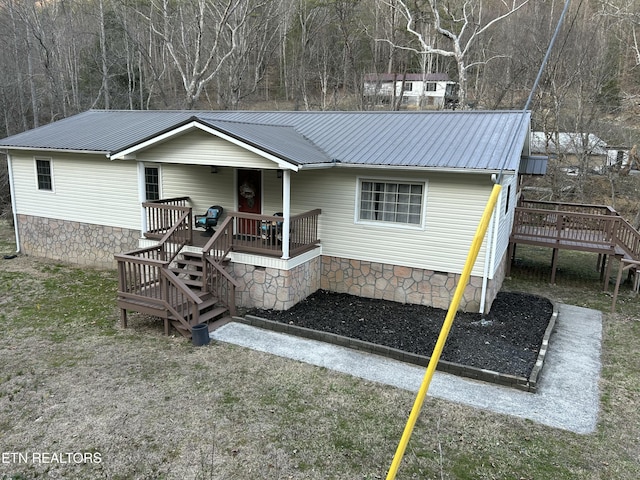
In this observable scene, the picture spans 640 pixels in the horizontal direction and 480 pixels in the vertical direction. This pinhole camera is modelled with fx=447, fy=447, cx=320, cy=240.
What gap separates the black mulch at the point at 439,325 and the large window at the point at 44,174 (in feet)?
27.1

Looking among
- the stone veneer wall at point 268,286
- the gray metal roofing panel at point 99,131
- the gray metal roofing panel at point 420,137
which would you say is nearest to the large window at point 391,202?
the gray metal roofing panel at point 420,137

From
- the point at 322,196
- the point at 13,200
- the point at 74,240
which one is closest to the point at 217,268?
the point at 322,196

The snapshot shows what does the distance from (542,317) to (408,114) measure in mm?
5896

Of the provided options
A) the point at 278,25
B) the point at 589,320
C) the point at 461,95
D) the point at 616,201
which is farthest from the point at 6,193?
the point at 616,201

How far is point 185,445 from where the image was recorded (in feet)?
16.5

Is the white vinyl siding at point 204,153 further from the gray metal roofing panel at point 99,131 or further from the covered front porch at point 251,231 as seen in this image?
the gray metal roofing panel at point 99,131

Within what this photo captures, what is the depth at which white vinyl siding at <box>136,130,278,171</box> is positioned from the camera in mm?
8602

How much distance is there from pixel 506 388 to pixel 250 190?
6983 mm

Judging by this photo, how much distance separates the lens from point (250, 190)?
10766 millimetres

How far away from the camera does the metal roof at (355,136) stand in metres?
8.63

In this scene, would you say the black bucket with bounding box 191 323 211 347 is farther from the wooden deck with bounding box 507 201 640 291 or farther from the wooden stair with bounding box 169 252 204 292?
the wooden deck with bounding box 507 201 640 291

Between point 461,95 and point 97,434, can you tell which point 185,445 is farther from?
point 461,95

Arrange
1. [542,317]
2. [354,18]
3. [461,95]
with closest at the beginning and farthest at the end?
[542,317] < [461,95] < [354,18]

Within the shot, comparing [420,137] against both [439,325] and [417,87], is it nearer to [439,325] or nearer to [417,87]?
[439,325]
